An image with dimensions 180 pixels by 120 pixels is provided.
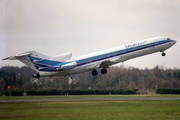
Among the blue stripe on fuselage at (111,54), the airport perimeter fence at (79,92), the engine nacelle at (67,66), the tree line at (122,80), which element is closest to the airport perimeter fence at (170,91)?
the tree line at (122,80)

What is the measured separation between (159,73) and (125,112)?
175ft

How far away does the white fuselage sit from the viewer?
5362 cm

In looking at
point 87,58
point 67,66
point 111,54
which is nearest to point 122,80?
point 111,54

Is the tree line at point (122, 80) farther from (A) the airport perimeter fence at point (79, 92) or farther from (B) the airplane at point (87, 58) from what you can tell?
(B) the airplane at point (87, 58)

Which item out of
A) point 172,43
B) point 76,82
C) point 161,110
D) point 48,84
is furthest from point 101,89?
point 161,110

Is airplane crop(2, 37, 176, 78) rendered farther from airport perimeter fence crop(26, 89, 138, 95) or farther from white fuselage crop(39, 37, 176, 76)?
airport perimeter fence crop(26, 89, 138, 95)

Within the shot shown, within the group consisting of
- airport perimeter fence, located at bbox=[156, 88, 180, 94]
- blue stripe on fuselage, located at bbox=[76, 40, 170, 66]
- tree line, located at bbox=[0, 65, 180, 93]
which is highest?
blue stripe on fuselage, located at bbox=[76, 40, 170, 66]

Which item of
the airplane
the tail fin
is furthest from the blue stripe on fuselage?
the tail fin

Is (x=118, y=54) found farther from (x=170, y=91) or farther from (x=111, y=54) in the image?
(x=170, y=91)

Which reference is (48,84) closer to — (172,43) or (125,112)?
(172,43)

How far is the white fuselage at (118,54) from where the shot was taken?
Result: 176 feet

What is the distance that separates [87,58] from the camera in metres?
54.0

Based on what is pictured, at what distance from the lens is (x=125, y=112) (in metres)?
35.3

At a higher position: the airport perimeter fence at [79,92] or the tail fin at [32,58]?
the tail fin at [32,58]
